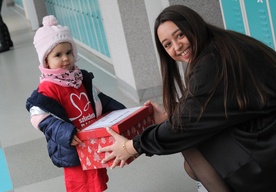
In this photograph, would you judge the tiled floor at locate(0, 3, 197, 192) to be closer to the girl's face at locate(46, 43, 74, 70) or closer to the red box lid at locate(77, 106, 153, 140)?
the red box lid at locate(77, 106, 153, 140)

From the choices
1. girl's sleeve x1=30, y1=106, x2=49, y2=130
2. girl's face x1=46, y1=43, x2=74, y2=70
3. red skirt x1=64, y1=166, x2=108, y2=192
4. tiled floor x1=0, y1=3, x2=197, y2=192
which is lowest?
tiled floor x1=0, y1=3, x2=197, y2=192

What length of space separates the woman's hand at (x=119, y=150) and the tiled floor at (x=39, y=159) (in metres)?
0.93

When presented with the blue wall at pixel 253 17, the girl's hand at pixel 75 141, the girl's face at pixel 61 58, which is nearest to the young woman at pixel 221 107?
the girl's hand at pixel 75 141

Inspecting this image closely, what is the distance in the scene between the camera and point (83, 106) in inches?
132

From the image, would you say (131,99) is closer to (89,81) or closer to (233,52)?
(89,81)

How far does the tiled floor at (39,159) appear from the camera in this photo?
4242 millimetres

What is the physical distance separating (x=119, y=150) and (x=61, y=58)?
62cm

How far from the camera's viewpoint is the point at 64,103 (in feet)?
10.9

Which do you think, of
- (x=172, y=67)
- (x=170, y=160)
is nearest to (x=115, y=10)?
(x=170, y=160)

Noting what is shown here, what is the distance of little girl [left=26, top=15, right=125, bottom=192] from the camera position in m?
3.24

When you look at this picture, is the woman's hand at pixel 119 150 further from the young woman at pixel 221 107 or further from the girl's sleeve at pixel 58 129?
the girl's sleeve at pixel 58 129

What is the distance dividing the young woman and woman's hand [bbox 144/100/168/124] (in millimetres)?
450

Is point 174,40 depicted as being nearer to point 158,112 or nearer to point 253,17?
point 158,112

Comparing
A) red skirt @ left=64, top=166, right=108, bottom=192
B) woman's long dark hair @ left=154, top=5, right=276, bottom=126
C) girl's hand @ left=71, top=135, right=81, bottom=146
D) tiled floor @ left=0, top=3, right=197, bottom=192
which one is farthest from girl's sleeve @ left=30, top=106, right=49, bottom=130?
tiled floor @ left=0, top=3, right=197, bottom=192
